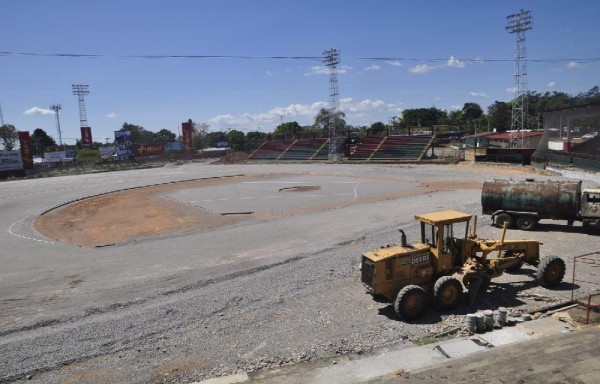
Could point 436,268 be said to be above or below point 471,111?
below

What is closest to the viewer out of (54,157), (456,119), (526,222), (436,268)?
(436,268)

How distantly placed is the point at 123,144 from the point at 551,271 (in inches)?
3420

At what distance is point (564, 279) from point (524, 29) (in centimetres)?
5195

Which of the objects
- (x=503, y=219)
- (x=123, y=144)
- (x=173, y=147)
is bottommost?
(x=503, y=219)

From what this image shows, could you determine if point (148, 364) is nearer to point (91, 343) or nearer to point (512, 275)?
point (91, 343)

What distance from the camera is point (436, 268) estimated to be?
1201 cm

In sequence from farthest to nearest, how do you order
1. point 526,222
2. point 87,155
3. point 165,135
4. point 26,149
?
A: point 165,135 < point 87,155 < point 26,149 < point 526,222

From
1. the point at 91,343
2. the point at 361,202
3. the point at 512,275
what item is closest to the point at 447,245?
the point at 512,275

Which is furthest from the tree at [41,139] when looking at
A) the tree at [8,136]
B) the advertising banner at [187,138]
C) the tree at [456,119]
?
the tree at [456,119]

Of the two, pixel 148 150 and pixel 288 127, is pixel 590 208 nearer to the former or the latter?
pixel 148 150

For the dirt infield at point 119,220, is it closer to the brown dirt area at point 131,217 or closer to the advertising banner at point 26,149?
the brown dirt area at point 131,217

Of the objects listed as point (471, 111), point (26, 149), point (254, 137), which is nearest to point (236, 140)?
point (254, 137)

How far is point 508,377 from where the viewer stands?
7.63m

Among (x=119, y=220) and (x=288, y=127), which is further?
(x=288, y=127)
